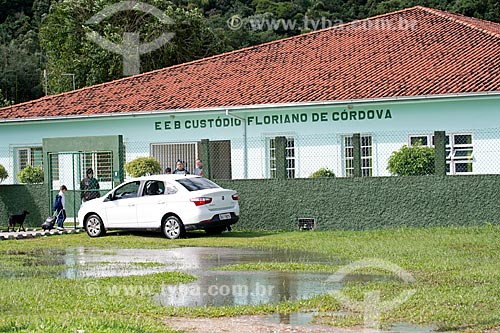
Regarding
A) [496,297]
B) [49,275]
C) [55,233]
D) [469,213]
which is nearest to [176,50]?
[55,233]

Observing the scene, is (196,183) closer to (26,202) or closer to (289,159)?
(289,159)

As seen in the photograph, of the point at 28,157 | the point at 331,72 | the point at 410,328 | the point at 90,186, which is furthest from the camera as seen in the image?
the point at 28,157

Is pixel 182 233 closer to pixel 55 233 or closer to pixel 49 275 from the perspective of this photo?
pixel 55 233

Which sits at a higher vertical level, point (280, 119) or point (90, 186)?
point (280, 119)

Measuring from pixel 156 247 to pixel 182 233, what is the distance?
6.03 feet

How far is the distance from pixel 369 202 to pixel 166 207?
4.90m

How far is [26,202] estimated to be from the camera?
26578mm

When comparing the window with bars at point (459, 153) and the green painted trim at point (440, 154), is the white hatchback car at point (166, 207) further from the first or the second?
the window with bars at point (459, 153)

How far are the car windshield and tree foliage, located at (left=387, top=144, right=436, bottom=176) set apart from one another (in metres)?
4.57

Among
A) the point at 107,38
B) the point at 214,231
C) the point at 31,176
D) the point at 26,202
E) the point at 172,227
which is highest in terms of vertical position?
the point at 107,38

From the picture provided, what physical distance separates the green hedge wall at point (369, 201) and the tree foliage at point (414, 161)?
1.98 feet

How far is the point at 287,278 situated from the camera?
13.6 metres

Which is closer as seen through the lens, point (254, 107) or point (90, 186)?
point (90, 186)

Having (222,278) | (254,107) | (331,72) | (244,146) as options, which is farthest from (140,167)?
(222,278)
